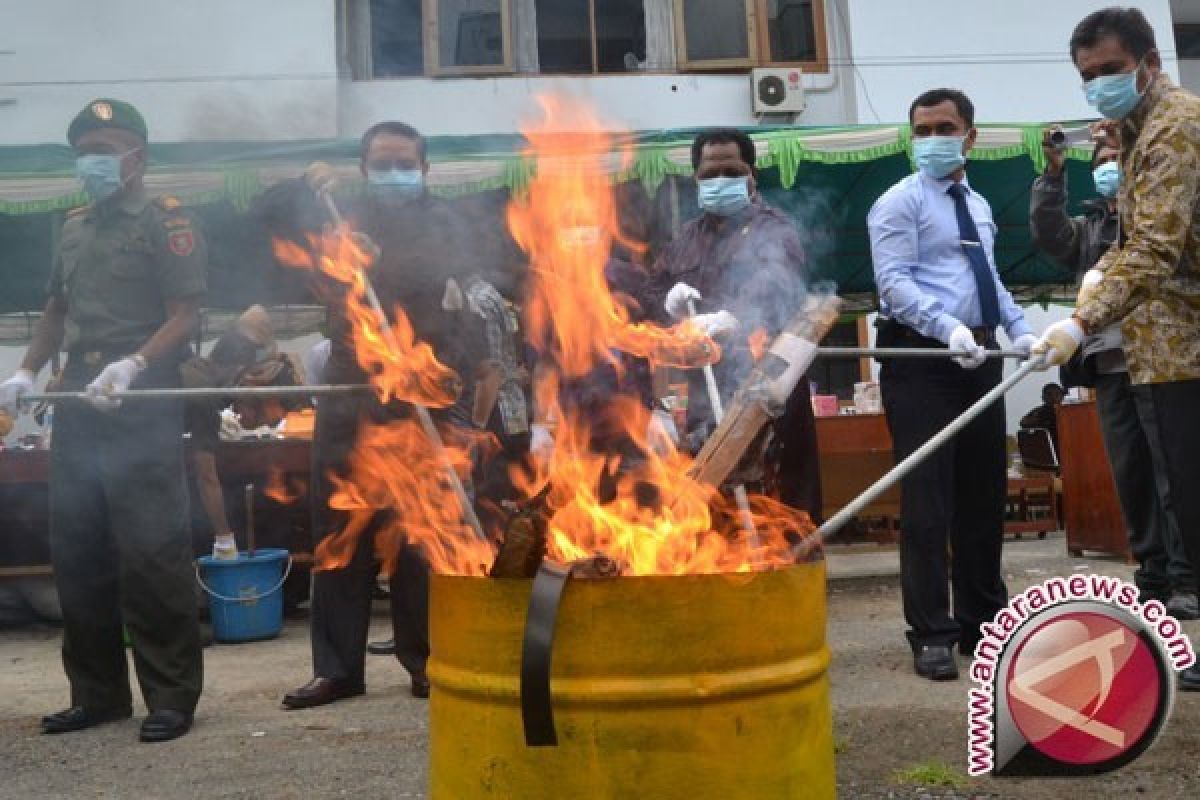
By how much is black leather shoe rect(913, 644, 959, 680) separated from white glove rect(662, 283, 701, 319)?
4.72 ft

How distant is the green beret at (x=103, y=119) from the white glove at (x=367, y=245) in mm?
833

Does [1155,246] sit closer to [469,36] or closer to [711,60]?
[469,36]

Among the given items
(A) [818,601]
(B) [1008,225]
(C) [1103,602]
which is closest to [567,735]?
(A) [818,601]

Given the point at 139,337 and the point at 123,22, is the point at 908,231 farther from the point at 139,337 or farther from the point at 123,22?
the point at 123,22

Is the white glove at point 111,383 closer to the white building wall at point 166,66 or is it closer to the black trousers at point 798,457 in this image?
the white building wall at point 166,66

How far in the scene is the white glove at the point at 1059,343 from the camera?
2863 millimetres

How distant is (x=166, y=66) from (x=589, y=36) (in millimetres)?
9638

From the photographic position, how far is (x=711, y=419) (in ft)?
13.3

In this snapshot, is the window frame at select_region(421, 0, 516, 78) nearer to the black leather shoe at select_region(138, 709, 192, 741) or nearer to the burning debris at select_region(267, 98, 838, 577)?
the burning debris at select_region(267, 98, 838, 577)

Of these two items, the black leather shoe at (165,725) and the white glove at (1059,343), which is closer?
the white glove at (1059,343)

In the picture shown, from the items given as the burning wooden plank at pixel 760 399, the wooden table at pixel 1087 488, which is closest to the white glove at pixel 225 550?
the burning wooden plank at pixel 760 399

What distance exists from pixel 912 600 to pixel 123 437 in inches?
108

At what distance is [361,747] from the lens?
3398mm

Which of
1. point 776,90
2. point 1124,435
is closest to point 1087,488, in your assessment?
point 1124,435
